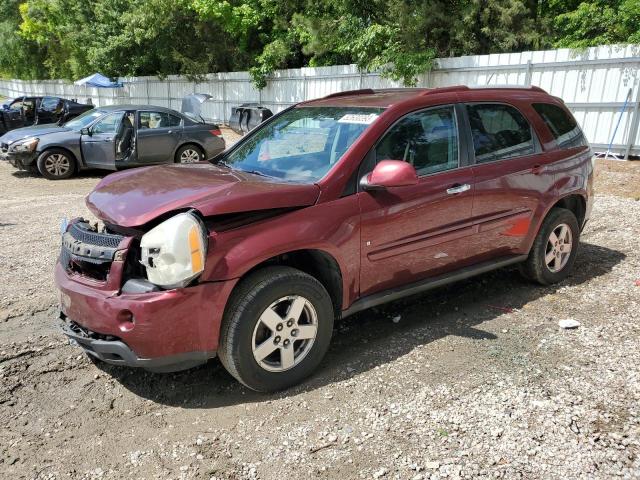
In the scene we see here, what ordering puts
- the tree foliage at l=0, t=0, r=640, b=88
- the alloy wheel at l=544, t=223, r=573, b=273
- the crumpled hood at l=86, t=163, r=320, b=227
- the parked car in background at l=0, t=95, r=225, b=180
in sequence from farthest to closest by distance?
the tree foliage at l=0, t=0, r=640, b=88 → the parked car in background at l=0, t=95, r=225, b=180 → the alloy wheel at l=544, t=223, r=573, b=273 → the crumpled hood at l=86, t=163, r=320, b=227

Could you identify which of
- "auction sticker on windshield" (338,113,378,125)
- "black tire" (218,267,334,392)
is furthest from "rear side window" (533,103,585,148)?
"black tire" (218,267,334,392)

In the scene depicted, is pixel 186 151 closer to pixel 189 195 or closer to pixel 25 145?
pixel 25 145

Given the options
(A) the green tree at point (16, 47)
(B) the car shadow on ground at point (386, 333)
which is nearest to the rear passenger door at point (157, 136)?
(B) the car shadow on ground at point (386, 333)

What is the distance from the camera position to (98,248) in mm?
3086

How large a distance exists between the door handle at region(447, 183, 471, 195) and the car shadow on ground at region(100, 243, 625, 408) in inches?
41.5

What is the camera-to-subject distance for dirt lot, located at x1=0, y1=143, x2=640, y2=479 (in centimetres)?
272

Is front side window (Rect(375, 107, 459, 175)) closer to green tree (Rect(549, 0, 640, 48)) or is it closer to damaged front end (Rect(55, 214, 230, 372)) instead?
damaged front end (Rect(55, 214, 230, 372))

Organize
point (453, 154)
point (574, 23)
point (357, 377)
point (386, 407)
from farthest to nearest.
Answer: point (574, 23) → point (453, 154) → point (357, 377) → point (386, 407)

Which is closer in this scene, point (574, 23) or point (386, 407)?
point (386, 407)

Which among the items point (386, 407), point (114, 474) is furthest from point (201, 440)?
point (386, 407)

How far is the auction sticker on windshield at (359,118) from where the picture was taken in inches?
147

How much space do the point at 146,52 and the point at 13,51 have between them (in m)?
23.6

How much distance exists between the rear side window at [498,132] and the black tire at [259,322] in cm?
184

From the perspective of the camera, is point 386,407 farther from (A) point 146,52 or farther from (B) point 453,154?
(A) point 146,52
